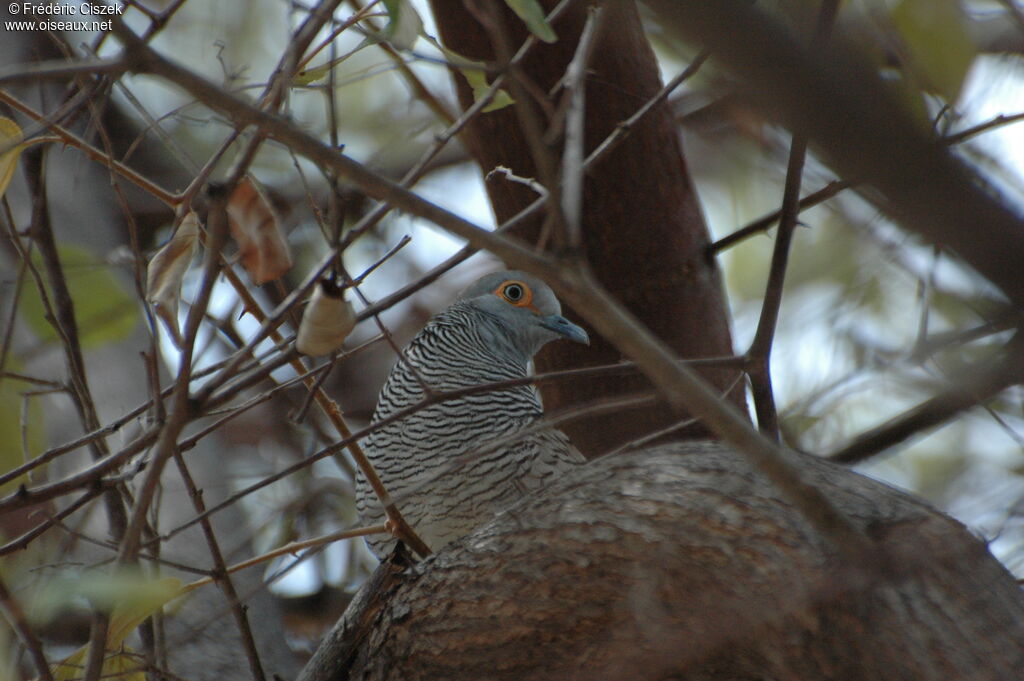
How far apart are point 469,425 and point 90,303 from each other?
1.11 m

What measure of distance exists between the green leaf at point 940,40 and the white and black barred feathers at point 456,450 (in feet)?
4.88

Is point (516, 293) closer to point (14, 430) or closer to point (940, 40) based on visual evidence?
point (14, 430)

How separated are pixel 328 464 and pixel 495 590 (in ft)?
9.80

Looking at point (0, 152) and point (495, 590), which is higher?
point (0, 152)

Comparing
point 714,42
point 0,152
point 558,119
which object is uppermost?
point 0,152

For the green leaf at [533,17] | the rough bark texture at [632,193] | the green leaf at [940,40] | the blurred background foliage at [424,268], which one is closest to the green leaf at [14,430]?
the blurred background foliage at [424,268]

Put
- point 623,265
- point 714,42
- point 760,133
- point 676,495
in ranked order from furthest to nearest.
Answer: point 623,265
point 760,133
point 676,495
point 714,42

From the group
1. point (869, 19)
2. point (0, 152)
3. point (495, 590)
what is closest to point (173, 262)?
point (0, 152)

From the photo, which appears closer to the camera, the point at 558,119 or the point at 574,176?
the point at 574,176

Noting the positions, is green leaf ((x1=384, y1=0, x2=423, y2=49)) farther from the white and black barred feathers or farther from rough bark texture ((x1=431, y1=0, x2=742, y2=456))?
rough bark texture ((x1=431, y1=0, x2=742, y2=456))

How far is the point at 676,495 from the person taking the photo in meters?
1.82

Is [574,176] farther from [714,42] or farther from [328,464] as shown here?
[328,464]

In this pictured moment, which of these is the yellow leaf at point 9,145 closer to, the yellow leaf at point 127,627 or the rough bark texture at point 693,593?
the yellow leaf at point 127,627

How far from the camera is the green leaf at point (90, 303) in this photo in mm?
2529
